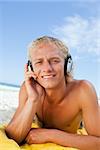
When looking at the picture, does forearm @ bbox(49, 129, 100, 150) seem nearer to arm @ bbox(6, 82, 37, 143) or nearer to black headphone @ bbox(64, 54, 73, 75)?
arm @ bbox(6, 82, 37, 143)

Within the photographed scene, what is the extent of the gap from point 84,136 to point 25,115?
0.21m

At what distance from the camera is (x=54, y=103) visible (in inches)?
44.7

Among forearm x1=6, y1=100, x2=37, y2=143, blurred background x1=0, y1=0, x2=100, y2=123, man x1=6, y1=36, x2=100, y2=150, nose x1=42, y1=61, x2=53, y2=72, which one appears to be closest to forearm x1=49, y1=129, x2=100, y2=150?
man x1=6, y1=36, x2=100, y2=150

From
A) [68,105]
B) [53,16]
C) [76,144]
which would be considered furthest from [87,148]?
[53,16]

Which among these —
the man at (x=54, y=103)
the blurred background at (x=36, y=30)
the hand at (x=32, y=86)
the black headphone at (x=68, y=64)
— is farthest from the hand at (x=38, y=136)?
the blurred background at (x=36, y=30)

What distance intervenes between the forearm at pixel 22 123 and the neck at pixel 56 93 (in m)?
0.10

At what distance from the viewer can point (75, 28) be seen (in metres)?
2.31

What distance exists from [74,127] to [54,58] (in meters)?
0.33

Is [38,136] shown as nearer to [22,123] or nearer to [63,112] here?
[22,123]

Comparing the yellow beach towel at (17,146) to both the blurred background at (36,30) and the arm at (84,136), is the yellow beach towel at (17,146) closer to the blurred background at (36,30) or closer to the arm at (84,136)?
the arm at (84,136)

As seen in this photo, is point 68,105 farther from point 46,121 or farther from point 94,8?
point 94,8

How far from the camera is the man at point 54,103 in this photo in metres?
0.95

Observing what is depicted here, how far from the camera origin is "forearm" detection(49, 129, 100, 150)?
91 centimetres

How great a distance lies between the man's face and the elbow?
7.6 inches
